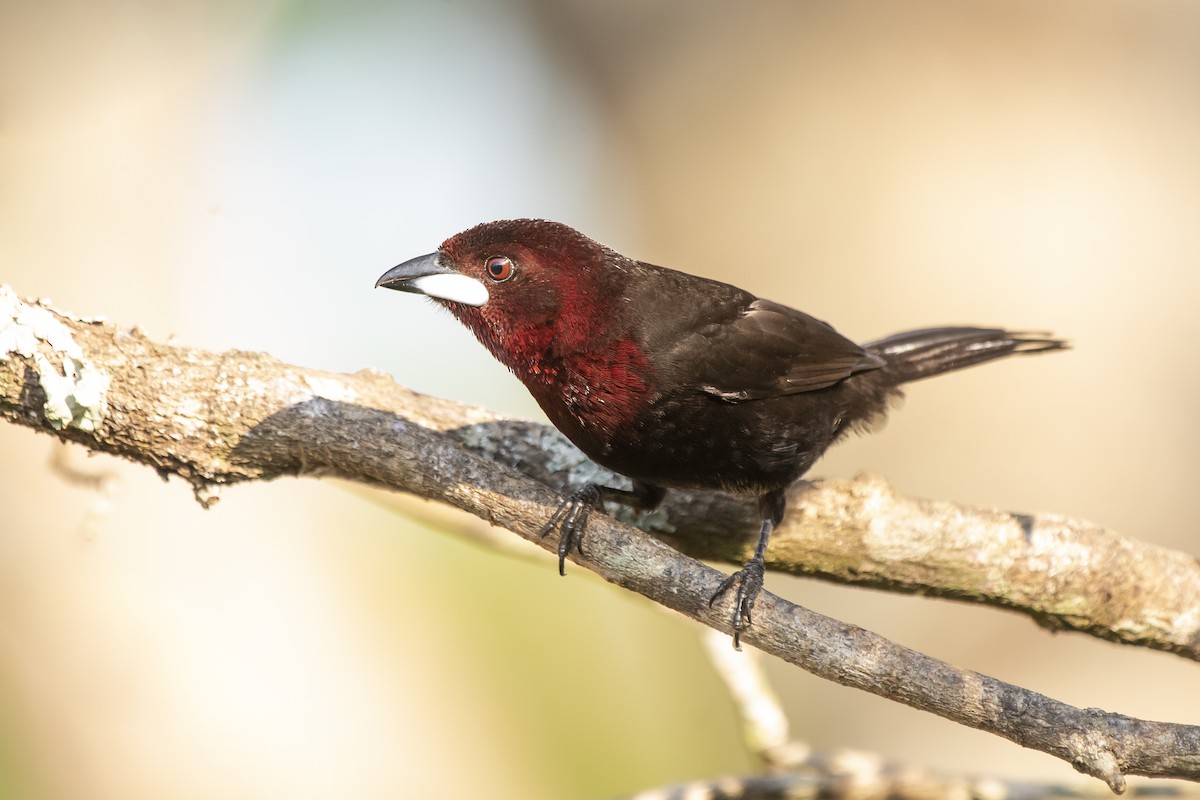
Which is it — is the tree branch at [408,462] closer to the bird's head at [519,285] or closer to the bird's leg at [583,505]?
the bird's leg at [583,505]

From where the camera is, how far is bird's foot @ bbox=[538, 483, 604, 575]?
2914mm

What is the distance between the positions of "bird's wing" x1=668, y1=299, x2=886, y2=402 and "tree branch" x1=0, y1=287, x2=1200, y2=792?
54cm

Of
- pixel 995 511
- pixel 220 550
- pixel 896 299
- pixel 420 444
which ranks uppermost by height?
pixel 896 299

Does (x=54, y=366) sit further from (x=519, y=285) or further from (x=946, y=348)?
(x=946, y=348)

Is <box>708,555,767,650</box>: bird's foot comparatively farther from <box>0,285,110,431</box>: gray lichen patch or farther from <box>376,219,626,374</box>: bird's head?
<box>0,285,110,431</box>: gray lichen patch

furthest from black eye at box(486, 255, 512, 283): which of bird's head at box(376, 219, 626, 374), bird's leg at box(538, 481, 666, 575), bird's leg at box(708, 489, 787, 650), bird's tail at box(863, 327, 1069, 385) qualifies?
bird's tail at box(863, 327, 1069, 385)

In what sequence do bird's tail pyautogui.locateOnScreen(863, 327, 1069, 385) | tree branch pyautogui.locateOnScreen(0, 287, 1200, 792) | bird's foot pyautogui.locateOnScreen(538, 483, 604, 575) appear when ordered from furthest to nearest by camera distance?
bird's tail pyautogui.locateOnScreen(863, 327, 1069, 385)
bird's foot pyautogui.locateOnScreen(538, 483, 604, 575)
tree branch pyautogui.locateOnScreen(0, 287, 1200, 792)

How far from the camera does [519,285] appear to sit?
3.32 meters

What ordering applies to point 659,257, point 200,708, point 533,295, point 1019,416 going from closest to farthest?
1. point 533,295
2. point 200,708
3. point 1019,416
4. point 659,257

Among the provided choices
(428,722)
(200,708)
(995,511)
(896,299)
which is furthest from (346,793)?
(896,299)

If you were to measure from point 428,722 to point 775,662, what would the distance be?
Result: 2520 mm

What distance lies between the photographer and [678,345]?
3344 mm

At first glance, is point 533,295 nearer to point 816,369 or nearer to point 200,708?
point 816,369

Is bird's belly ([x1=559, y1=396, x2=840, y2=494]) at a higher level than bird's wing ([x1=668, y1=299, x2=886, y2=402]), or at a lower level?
lower
